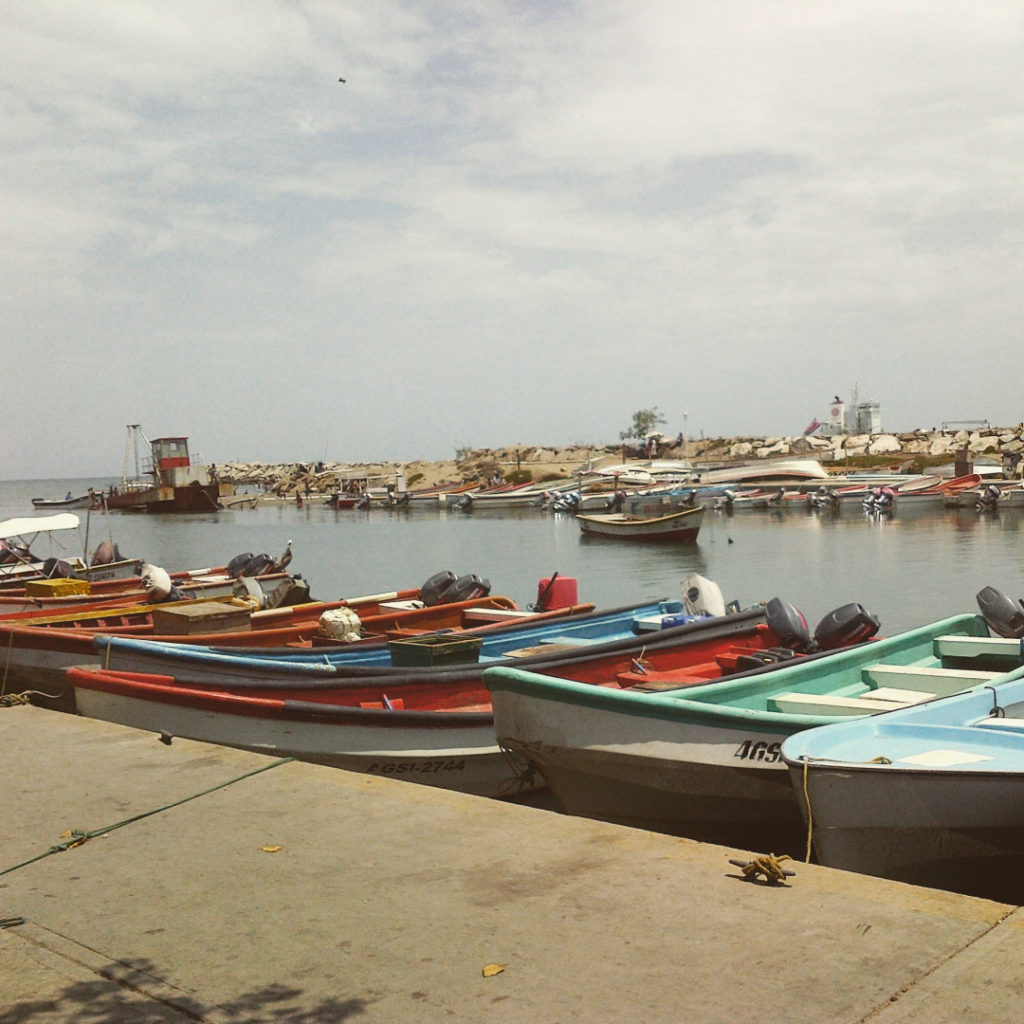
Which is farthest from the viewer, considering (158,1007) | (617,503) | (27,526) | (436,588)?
(617,503)

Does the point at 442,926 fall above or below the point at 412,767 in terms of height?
above

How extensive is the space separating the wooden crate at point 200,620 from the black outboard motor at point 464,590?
304 cm

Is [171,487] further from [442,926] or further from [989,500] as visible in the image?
[442,926]

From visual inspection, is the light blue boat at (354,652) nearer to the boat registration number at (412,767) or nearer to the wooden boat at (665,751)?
the boat registration number at (412,767)

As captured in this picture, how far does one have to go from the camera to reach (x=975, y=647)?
11180mm

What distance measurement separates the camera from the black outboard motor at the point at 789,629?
11.6 meters

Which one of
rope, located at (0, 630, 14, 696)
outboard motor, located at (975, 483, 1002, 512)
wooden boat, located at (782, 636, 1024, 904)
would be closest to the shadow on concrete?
wooden boat, located at (782, 636, 1024, 904)

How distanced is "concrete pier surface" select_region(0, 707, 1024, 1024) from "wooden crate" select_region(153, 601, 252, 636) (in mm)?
7609

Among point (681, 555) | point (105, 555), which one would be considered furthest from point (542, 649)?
point (681, 555)

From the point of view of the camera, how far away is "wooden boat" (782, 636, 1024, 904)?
6.66 m

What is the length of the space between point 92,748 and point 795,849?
5.40 m

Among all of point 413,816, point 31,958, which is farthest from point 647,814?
point 31,958

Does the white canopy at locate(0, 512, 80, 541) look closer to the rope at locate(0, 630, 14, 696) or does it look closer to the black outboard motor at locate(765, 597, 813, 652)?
the rope at locate(0, 630, 14, 696)

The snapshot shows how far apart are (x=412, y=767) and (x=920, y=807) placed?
4.91 m
